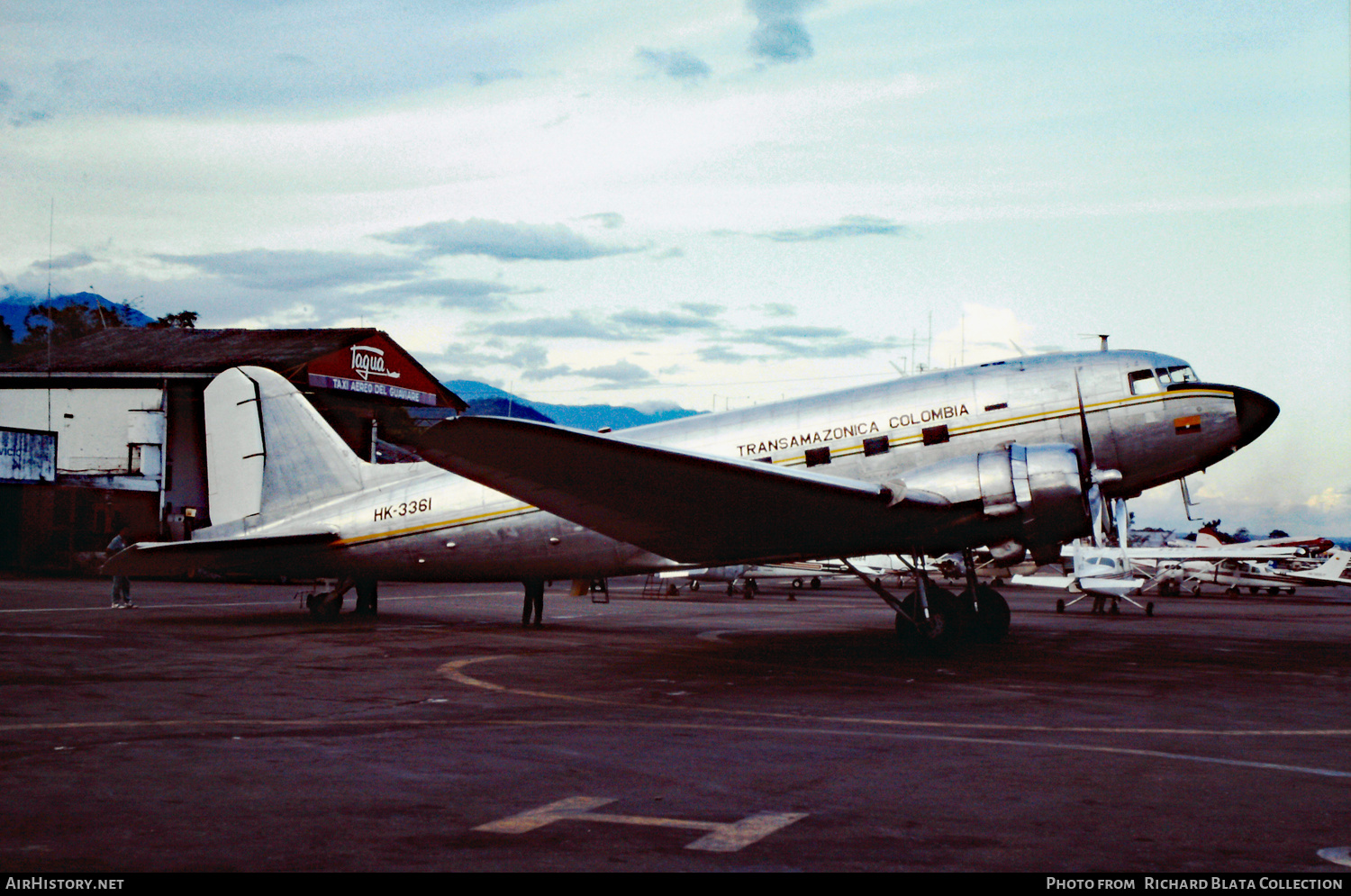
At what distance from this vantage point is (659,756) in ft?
Result: 29.6

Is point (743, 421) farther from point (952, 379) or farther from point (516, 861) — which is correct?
point (516, 861)

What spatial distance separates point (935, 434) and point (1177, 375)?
13.9 ft

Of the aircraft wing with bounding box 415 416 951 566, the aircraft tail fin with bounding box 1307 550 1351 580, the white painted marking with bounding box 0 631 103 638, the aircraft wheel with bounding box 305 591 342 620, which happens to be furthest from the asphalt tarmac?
the aircraft tail fin with bounding box 1307 550 1351 580

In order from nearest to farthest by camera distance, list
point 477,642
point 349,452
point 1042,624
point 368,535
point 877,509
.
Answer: point 877,509
point 477,642
point 368,535
point 349,452
point 1042,624

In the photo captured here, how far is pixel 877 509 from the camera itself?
52.5ft

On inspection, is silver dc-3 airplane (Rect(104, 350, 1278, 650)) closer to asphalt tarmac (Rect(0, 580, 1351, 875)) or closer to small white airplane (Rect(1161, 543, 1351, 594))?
asphalt tarmac (Rect(0, 580, 1351, 875))

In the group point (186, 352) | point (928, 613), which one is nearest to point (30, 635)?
point (928, 613)

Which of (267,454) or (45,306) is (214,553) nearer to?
(267,454)

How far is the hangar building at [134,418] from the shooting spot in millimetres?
49031

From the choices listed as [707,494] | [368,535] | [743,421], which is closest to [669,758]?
[707,494]

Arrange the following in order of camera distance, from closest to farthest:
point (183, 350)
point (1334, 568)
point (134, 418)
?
point (1334, 568) → point (134, 418) → point (183, 350)

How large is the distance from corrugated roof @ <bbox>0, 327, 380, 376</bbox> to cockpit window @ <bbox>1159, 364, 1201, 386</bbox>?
46.0 m

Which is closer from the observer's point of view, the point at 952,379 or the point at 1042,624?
the point at 952,379

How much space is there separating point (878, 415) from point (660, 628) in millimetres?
8394
